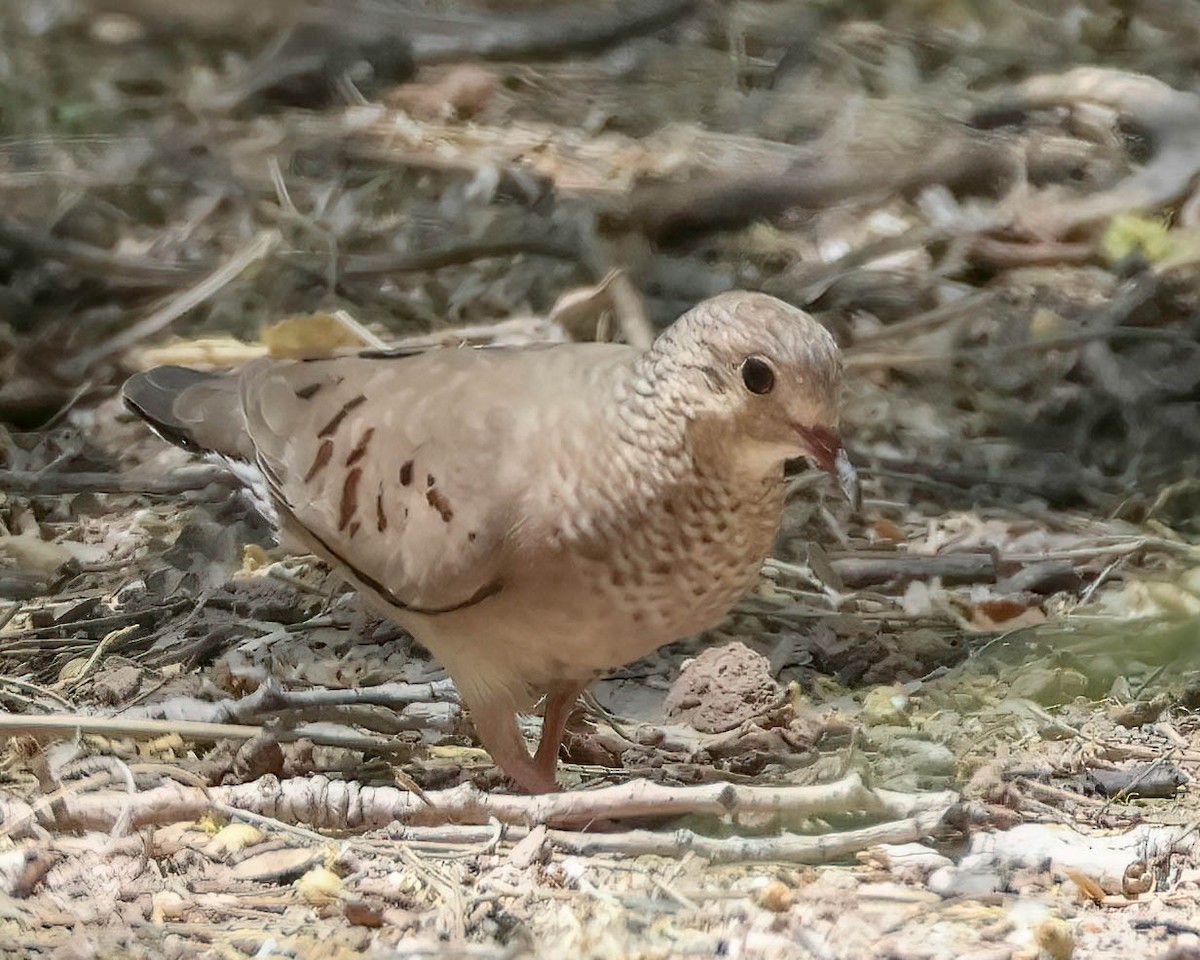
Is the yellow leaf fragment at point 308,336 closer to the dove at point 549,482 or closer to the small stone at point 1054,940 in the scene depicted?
the dove at point 549,482

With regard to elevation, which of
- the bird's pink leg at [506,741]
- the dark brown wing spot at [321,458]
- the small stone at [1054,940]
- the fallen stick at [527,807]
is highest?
the dark brown wing spot at [321,458]

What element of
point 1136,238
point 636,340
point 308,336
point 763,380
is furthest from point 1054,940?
point 1136,238

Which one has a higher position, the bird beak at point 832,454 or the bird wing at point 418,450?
the bird beak at point 832,454

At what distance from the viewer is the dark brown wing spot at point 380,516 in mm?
2148

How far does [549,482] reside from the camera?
1995 millimetres

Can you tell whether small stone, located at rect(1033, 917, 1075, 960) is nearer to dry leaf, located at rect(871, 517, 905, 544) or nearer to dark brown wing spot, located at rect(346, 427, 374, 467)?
dark brown wing spot, located at rect(346, 427, 374, 467)

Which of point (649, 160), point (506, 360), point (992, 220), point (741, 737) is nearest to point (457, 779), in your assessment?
point (741, 737)

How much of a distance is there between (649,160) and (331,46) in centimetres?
69

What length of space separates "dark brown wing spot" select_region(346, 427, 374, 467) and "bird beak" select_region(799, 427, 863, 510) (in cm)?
70

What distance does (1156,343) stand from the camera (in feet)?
10.5

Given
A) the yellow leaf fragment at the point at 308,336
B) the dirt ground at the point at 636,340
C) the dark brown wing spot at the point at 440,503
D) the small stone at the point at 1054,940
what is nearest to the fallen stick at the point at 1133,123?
the dirt ground at the point at 636,340

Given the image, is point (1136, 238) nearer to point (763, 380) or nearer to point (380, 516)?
point (763, 380)

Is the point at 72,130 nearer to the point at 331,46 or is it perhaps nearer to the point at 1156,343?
the point at 331,46

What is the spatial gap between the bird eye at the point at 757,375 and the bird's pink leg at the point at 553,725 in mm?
613
